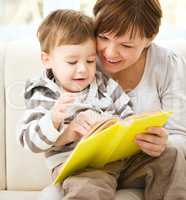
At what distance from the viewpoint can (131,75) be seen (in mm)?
1834

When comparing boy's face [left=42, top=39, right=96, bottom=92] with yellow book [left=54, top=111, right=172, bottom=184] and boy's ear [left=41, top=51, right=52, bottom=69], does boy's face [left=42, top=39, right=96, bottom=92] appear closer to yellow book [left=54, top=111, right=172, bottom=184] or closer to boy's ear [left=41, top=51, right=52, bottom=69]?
boy's ear [left=41, top=51, right=52, bottom=69]

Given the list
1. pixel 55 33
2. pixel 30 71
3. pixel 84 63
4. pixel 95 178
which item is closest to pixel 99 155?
pixel 95 178

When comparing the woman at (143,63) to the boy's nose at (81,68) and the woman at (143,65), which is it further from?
the boy's nose at (81,68)

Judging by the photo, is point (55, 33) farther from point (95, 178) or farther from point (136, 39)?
point (95, 178)

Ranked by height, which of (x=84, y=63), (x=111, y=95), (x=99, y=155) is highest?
(x=84, y=63)

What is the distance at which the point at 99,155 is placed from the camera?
58.6 inches

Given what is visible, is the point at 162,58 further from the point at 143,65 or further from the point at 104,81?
the point at 104,81

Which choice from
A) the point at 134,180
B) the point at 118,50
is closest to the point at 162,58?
the point at 118,50

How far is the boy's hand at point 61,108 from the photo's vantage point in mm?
1461

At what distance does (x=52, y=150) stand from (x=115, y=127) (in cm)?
34

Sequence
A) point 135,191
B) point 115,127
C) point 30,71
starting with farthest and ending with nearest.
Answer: point 30,71 → point 135,191 → point 115,127

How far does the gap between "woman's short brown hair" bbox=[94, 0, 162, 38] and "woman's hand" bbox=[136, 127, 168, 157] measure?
0.33 meters

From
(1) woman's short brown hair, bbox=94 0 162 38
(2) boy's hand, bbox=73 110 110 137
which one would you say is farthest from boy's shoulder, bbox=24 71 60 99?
(1) woman's short brown hair, bbox=94 0 162 38

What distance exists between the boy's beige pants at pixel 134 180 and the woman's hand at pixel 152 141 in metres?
0.04
